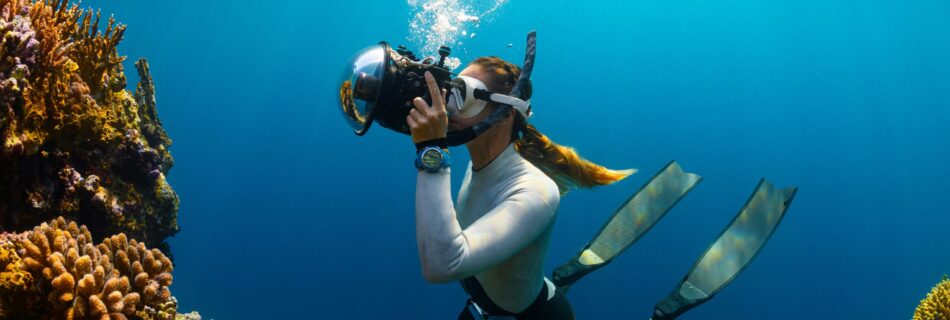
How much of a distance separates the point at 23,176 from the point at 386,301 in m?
25.9

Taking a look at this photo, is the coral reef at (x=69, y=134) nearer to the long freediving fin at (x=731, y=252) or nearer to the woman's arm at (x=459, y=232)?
the woman's arm at (x=459, y=232)

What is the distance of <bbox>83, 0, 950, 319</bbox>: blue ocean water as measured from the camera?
103 feet

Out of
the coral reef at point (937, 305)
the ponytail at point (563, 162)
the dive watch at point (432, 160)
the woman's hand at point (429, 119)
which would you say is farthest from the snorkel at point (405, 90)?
the coral reef at point (937, 305)

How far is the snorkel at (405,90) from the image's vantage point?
1.92m

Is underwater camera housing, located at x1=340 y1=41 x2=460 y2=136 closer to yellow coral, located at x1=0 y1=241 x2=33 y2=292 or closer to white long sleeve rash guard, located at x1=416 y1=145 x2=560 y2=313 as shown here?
white long sleeve rash guard, located at x1=416 y1=145 x2=560 y2=313

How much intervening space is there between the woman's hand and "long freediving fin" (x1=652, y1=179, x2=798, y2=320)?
1.97m

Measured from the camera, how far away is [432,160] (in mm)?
1660

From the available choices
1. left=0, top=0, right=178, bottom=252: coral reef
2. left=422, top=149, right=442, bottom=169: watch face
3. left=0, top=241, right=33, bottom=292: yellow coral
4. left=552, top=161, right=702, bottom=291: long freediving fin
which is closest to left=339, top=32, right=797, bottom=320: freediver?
left=422, top=149, right=442, bottom=169: watch face

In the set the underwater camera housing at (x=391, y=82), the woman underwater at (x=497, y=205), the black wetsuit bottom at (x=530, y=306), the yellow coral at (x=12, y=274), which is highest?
the underwater camera housing at (x=391, y=82)

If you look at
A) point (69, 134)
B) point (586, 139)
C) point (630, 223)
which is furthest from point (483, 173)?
point (586, 139)

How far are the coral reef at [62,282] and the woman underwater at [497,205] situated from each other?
5.62ft

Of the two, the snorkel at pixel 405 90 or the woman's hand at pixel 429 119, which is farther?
the snorkel at pixel 405 90

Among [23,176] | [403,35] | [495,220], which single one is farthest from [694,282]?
[403,35]

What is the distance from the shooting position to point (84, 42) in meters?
3.77
